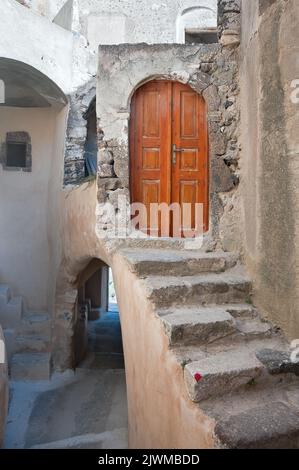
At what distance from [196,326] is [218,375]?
473 mm

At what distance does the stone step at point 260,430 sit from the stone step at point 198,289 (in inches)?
45.2

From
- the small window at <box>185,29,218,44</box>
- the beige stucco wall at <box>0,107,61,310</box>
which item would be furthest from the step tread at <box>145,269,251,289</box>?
the small window at <box>185,29,218,44</box>

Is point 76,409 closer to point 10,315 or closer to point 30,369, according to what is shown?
point 30,369

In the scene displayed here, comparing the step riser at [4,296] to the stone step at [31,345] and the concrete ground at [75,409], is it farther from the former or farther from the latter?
the concrete ground at [75,409]

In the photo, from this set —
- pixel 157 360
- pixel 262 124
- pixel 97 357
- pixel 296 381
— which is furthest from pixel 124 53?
pixel 97 357

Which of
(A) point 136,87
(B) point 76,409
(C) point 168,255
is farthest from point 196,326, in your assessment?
(B) point 76,409

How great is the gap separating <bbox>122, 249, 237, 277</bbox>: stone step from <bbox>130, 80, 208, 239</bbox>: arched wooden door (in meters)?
0.89

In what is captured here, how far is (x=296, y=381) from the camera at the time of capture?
2506mm

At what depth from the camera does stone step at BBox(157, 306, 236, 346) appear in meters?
2.64

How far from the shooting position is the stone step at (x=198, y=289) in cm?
308
